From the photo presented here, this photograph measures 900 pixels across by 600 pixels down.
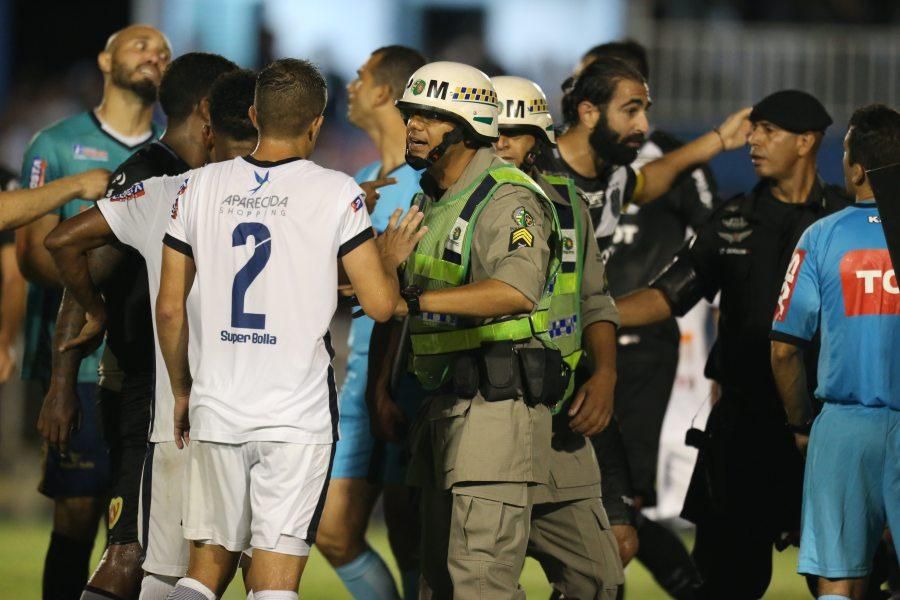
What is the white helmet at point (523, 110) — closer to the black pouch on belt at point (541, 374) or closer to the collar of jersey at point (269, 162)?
the black pouch on belt at point (541, 374)

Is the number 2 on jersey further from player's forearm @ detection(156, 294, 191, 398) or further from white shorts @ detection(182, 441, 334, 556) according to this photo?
white shorts @ detection(182, 441, 334, 556)

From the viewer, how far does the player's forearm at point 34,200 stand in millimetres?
5699

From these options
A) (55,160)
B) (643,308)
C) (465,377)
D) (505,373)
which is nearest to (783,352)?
(643,308)

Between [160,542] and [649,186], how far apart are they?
9.97 feet

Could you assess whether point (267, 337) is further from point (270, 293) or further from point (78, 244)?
point (78, 244)

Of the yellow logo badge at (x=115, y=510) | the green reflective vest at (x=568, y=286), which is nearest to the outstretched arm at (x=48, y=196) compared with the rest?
the yellow logo badge at (x=115, y=510)

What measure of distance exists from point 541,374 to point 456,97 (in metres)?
0.99

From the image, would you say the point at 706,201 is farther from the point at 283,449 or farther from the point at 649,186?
the point at 283,449

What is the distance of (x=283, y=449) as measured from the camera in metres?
4.70

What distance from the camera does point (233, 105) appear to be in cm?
538

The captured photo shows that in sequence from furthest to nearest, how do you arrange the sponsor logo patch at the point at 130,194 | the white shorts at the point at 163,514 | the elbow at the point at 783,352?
the elbow at the point at 783,352
the sponsor logo patch at the point at 130,194
the white shorts at the point at 163,514

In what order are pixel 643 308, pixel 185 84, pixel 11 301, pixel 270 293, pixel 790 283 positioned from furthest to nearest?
pixel 11 301, pixel 643 308, pixel 185 84, pixel 790 283, pixel 270 293

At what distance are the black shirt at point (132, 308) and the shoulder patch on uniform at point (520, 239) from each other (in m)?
1.41

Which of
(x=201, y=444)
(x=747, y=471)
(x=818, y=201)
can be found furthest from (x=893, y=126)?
(x=201, y=444)
